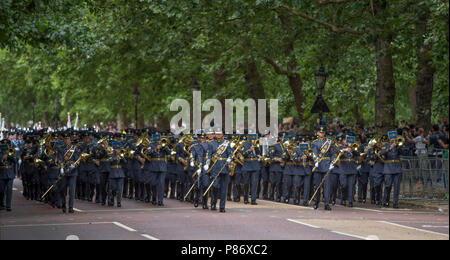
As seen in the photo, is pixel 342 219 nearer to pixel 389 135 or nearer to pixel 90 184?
pixel 389 135

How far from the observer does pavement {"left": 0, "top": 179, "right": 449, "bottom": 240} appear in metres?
15.1

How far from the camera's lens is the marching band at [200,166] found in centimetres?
2089

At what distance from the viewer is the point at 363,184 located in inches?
961

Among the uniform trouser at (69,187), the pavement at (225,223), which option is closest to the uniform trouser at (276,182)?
the pavement at (225,223)

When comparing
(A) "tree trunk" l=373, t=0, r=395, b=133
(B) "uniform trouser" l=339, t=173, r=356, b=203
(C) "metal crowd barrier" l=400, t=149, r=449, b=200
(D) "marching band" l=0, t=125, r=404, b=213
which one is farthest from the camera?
(A) "tree trunk" l=373, t=0, r=395, b=133

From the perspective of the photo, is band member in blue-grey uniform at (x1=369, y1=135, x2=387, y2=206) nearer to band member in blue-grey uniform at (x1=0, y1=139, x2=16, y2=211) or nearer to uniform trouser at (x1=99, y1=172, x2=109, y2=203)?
uniform trouser at (x1=99, y1=172, x2=109, y2=203)

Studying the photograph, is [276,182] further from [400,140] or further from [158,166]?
[400,140]

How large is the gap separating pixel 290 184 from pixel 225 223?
7.17 meters

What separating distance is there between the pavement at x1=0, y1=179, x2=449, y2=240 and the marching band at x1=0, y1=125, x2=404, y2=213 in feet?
1.93

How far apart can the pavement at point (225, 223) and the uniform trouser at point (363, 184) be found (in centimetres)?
141

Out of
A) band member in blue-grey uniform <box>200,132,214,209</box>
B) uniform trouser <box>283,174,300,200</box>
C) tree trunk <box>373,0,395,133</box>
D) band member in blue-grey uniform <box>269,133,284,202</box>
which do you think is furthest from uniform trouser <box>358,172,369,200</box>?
band member in blue-grey uniform <box>200,132,214,209</box>

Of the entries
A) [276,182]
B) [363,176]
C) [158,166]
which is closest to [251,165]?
[276,182]

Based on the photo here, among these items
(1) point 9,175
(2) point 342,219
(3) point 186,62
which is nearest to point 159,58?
(3) point 186,62

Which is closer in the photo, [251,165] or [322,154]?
[322,154]
